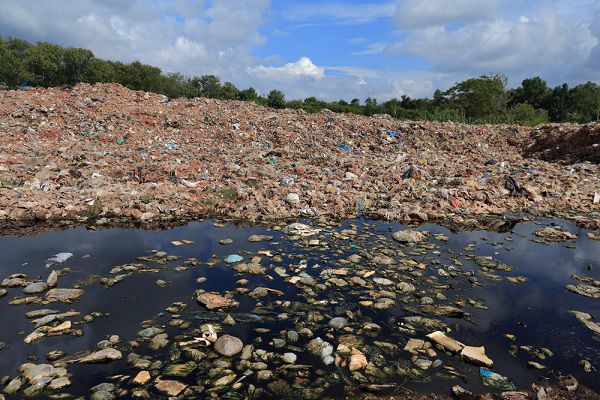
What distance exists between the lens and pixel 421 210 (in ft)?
21.8

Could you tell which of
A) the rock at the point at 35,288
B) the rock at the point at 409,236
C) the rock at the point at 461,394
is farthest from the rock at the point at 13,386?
the rock at the point at 409,236

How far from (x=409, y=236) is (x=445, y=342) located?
2581 millimetres

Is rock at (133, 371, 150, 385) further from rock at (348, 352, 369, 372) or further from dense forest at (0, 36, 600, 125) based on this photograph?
dense forest at (0, 36, 600, 125)

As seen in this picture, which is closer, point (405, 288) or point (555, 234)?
point (405, 288)

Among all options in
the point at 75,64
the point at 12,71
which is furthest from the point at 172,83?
the point at 12,71

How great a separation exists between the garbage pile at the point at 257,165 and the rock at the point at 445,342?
354cm

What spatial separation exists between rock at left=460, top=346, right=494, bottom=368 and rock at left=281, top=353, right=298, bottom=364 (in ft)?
4.11

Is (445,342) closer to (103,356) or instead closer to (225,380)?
(225,380)

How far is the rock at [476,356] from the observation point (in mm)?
2636

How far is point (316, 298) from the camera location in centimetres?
352

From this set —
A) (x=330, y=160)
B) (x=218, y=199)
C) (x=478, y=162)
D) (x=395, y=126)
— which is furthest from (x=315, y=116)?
(x=218, y=199)

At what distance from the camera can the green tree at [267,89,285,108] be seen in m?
25.4

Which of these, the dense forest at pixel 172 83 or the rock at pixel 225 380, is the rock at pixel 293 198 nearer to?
the rock at pixel 225 380

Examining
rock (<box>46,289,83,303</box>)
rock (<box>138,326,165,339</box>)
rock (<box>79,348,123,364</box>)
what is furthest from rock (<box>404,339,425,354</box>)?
rock (<box>46,289,83,303</box>)
